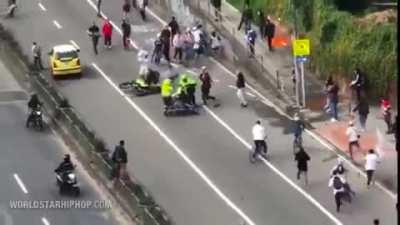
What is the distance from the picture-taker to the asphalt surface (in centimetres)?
3688

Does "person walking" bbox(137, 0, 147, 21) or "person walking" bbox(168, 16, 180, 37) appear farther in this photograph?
"person walking" bbox(137, 0, 147, 21)

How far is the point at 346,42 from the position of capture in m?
47.3

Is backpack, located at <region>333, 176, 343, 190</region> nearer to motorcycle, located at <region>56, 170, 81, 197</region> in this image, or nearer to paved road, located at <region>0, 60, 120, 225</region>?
paved road, located at <region>0, 60, 120, 225</region>

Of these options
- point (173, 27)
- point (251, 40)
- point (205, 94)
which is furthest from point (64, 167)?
point (173, 27)

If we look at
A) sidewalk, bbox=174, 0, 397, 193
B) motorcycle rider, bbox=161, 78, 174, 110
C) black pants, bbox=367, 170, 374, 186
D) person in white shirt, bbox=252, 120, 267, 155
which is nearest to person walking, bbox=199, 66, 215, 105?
motorcycle rider, bbox=161, 78, 174, 110

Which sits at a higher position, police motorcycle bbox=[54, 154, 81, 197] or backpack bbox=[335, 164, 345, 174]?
backpack bbox=[335, 164, 345, 174]

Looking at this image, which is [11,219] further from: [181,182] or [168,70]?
[168,70]

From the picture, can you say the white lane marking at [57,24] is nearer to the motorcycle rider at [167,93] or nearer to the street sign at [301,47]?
the motorcycle rider at [167,93]

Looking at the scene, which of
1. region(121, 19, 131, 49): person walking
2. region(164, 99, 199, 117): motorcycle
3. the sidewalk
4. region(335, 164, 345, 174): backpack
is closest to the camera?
region(335, 164, 345, 174): backpack

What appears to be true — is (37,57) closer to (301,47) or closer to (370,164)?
(301,47)

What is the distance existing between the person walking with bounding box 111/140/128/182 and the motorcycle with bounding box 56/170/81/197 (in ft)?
4.45

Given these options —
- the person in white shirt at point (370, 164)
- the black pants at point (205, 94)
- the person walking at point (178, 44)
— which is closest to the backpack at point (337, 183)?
the person in white shirt at point (370, 164)

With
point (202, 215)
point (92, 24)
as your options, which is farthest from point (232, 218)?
point (92, 24)

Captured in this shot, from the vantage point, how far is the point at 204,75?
45.7 m
